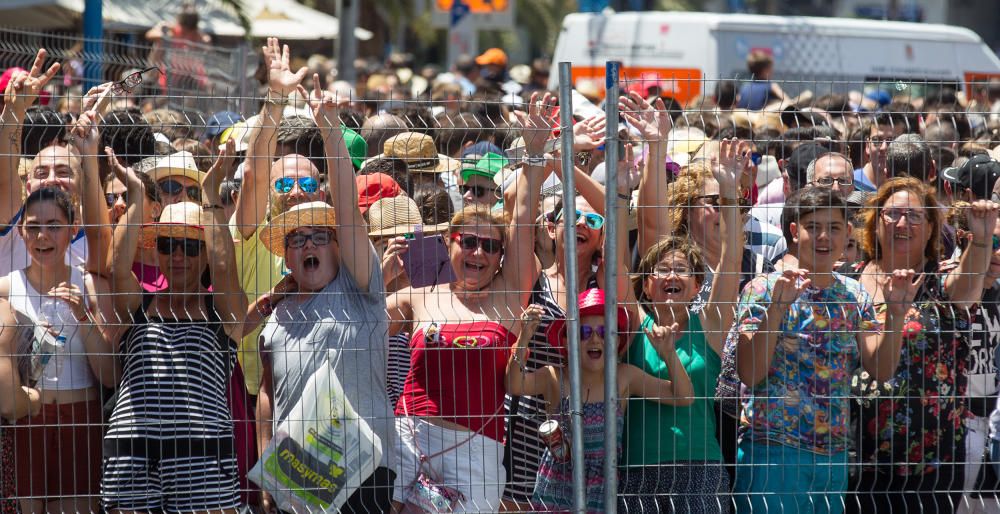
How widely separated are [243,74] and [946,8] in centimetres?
Result: 3483

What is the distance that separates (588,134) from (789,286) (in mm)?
938

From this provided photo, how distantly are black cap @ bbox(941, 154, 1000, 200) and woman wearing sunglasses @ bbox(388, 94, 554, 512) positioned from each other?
1.62 meters

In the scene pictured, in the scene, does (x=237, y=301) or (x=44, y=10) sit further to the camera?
(x=44, y=10)

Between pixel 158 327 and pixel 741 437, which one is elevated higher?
pixel 158 327

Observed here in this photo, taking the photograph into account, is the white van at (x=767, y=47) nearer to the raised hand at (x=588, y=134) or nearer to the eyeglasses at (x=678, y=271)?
the raised hand at (x=588, y=134)

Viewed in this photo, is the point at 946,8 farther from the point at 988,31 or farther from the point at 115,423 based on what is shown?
the point at 115,423

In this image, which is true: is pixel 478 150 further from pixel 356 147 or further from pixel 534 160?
pixel 534 160

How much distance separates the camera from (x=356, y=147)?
5.52m

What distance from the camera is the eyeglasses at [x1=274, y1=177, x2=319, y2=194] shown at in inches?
191


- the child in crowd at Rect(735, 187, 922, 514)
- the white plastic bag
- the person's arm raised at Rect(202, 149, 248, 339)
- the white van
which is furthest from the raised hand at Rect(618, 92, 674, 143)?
the white van

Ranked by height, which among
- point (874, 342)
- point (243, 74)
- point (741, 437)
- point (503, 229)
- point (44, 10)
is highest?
point (44, 10)

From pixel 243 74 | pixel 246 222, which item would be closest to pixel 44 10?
pixel 243 74

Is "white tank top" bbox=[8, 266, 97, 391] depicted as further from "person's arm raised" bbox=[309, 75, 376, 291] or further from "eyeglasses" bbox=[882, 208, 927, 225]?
"eyeglasses" bbox=[882, 208, 927, 225]

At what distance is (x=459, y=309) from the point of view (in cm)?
473
